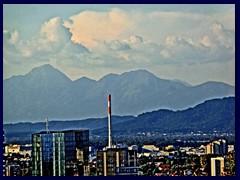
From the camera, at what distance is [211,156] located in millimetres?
5664

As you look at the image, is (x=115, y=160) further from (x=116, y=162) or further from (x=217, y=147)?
(x=217, y=147)

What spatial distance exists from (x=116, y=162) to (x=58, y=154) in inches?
23.8

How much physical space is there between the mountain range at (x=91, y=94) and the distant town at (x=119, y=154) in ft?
0.48

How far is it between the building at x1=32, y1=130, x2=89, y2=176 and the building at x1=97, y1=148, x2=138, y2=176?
17 centimetres

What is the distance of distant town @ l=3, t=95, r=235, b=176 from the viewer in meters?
5.61

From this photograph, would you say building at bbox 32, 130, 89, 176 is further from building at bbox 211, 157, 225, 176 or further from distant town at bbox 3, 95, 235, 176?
building at bbox 211, 157, 225, 176

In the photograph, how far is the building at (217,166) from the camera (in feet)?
18.2

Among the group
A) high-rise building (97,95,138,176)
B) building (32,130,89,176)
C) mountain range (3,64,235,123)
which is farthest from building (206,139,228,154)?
building (32,130,89,176)

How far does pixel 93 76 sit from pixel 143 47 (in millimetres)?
590

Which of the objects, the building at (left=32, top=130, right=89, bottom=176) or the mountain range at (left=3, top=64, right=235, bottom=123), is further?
the building at (left=32, top=130, right=89, bottom=176)

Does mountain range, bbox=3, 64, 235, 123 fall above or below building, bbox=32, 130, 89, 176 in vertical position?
above

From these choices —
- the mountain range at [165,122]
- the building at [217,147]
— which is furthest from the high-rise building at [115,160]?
the building at [217,147]

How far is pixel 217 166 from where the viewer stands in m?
5.61

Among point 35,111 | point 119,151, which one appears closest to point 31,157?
point 35,111
